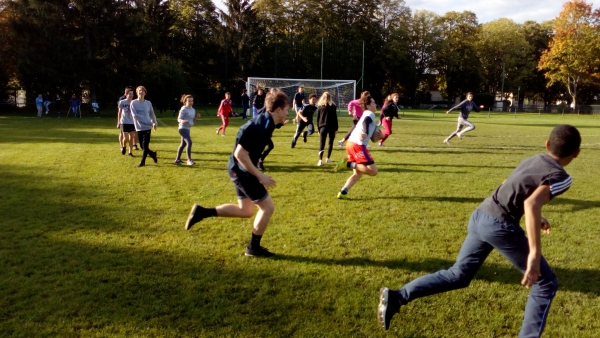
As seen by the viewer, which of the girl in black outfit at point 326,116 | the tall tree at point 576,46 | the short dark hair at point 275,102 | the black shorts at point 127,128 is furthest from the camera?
the tall tree at point 576,46

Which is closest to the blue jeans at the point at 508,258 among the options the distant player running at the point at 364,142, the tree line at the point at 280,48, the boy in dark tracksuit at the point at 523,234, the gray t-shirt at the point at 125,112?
the boy in dark tracksuit at the point at 523,234

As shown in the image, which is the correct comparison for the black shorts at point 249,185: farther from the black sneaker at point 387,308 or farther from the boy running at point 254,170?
the black sneaker at point 387,308

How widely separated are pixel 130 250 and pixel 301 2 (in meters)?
58.4

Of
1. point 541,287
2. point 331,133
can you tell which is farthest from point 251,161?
point 331,133

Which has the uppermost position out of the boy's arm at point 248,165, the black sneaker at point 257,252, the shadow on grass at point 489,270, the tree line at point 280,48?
the tree line at point 280,48

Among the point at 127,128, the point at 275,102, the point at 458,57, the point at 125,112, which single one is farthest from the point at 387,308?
the point at 458,57

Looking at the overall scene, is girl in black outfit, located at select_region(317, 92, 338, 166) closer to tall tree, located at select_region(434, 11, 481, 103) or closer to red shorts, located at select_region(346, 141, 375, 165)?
red shorts, located at select_region(346, 141, 375, 165)

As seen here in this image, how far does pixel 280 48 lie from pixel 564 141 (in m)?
42.3

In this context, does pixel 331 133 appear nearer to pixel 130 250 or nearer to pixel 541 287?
pixel 130 250

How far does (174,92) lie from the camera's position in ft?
124

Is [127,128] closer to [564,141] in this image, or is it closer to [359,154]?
[359,154]

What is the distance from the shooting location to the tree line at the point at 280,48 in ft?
119

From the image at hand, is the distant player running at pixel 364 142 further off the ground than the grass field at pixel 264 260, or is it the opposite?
the distant player running at pixel 364 142

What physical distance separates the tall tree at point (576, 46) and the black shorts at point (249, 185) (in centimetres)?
6369
